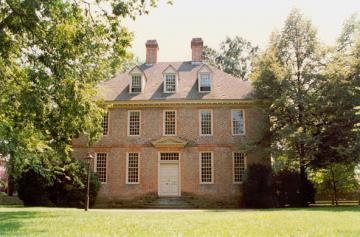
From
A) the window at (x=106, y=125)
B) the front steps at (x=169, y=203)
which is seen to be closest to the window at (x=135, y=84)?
the window at (x=106, y=125)

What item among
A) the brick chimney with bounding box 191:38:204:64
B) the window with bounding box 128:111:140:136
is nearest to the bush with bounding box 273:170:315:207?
the window with bounding box 128:111:140:136

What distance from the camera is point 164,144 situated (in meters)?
24.8

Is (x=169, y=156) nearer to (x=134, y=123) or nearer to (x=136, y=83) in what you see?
(x=134, y=123)

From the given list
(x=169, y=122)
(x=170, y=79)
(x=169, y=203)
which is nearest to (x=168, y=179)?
(x=169, y=203)

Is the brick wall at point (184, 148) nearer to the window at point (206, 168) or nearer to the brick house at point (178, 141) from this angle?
the brick house at point (178, 141)

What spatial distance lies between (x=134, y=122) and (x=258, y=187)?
926 centimetres

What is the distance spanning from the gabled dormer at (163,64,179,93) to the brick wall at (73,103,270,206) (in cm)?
158

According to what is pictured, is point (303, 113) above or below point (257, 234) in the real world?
above

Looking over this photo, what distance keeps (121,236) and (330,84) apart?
17025 millimetres

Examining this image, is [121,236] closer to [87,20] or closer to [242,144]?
[87,20]

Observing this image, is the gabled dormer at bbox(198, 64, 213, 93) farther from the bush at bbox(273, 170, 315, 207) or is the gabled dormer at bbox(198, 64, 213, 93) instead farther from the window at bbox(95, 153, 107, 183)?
the window at bbox(95, 153, 107, 183)

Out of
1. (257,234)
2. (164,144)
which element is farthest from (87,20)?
(164,144)

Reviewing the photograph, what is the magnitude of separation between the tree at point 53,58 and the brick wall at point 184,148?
12.0 m

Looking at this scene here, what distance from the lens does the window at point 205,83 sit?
26188 millimetres
